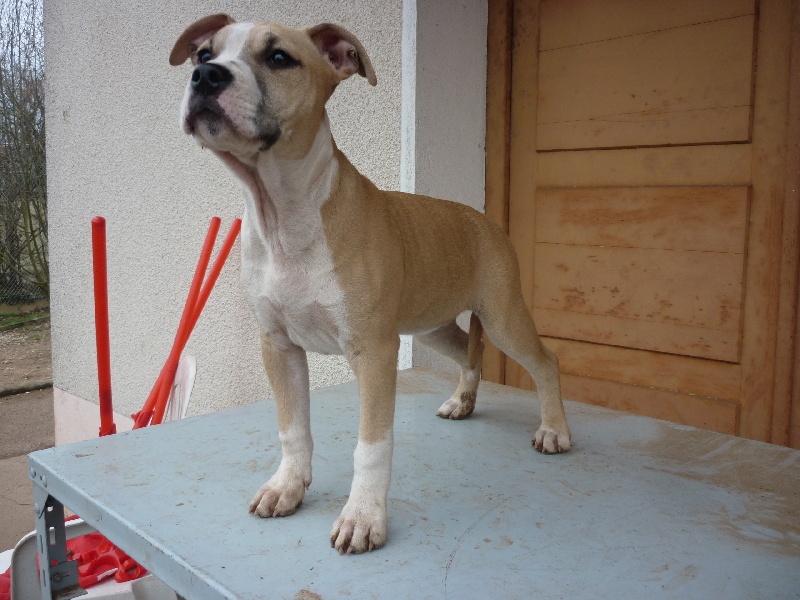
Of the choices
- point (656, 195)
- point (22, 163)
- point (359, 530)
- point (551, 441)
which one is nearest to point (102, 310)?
point (359, 530)

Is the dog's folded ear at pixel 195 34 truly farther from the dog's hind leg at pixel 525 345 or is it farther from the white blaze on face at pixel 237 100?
the dog's hind leg at pixel 525 345

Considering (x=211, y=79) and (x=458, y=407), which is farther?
(x=458, y=407)

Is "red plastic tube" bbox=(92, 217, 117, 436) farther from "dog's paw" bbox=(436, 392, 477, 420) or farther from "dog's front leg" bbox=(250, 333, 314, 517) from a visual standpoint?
"dog's paw" bbox=(436, 392, 477, 420)

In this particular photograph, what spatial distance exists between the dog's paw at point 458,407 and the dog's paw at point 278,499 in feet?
2.33

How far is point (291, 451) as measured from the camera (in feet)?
4.77

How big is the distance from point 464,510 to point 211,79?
3.16ft

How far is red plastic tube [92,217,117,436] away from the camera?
6.39ft

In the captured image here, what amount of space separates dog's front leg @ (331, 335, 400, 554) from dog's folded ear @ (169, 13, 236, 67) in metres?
0.73

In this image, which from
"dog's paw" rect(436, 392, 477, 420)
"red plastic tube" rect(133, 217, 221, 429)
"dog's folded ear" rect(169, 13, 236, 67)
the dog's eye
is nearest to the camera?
the dog's eye

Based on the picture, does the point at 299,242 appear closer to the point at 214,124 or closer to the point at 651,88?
the point at 214,124

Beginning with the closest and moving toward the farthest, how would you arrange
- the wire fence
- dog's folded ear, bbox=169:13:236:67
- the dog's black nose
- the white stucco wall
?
the dog's black nose → dog's folded ear, bbox=169:13:236:67 → the white stucco wall → the wire fence

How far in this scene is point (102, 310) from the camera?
2.06m

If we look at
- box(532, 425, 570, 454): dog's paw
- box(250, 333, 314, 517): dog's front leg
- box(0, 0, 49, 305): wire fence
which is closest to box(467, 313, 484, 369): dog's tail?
box(532, 425, 570, 454): dog's paw

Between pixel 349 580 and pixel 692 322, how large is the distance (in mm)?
1671
